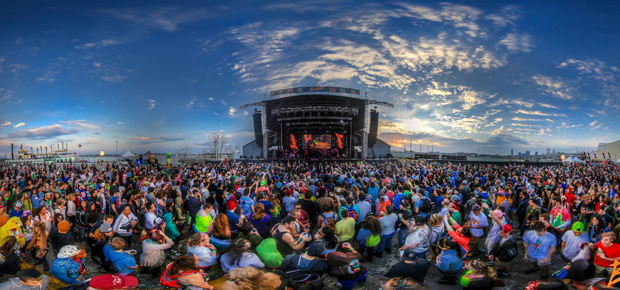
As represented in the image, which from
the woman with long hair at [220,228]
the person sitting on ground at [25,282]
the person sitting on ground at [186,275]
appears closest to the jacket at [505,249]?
the woman with long hair at [220,228]

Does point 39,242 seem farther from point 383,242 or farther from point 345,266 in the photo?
point 383,242

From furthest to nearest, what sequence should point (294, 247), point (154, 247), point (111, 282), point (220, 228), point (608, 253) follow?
point (220, 228)
point (154, 247)
point (294, 247)
point (608, 253)
point (111, 282)

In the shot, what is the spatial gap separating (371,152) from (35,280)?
47.2 meters

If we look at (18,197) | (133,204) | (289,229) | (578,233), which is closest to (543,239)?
(578,233)

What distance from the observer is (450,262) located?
4.91 m

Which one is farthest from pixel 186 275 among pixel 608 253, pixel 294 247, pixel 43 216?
pixel 608 253

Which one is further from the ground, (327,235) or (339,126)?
(339,126)

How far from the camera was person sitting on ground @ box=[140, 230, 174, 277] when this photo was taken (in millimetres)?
4992

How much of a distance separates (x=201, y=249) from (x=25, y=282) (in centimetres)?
202

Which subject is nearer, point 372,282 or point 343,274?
point 343,274

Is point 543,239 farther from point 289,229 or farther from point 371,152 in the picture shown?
point 371,152

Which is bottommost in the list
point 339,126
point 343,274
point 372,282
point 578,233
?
point 372,282

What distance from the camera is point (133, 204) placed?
8.02 m

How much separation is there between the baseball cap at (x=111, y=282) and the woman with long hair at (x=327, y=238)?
2.50 m
